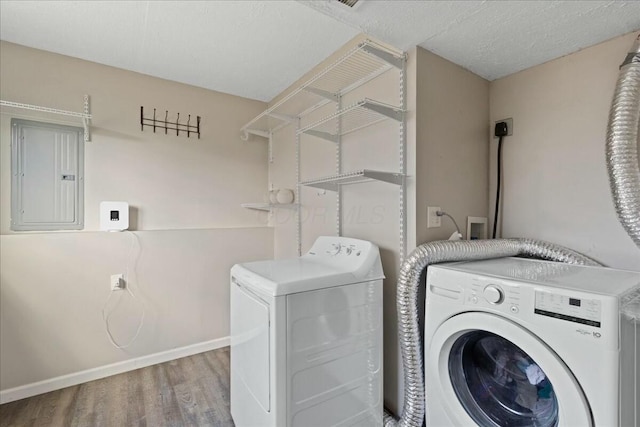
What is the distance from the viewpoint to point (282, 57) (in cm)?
213

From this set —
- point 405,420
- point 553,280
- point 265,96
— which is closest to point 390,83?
point 553,280

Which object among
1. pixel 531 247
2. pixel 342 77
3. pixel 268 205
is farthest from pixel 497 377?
pixel 268 205

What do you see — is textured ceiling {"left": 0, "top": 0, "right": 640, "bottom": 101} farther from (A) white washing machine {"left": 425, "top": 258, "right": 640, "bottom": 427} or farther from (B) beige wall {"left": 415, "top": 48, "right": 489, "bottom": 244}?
(A) white washing machine {"left": 425, "top": 258, "right": 640, "bottom": 427}

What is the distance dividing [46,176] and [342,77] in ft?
7.10

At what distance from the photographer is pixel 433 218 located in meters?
1.70

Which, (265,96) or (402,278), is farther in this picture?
(265,96)

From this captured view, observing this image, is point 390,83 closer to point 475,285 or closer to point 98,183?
point 475,285

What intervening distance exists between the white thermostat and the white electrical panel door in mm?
146


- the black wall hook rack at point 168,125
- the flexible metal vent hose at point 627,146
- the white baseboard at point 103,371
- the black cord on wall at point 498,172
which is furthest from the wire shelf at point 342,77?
the white baseboard at point 103,371

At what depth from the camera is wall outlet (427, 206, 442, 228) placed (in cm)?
168

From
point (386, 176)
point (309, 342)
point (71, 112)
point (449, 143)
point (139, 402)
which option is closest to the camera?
point (309, 342)

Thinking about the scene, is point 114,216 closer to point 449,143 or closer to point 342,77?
point 342,77

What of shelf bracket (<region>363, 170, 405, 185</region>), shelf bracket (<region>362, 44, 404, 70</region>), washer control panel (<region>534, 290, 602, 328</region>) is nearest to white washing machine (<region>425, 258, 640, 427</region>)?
washer control panel (<region>534, 290, 602, 328</region>)

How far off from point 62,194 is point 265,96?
182 cm
